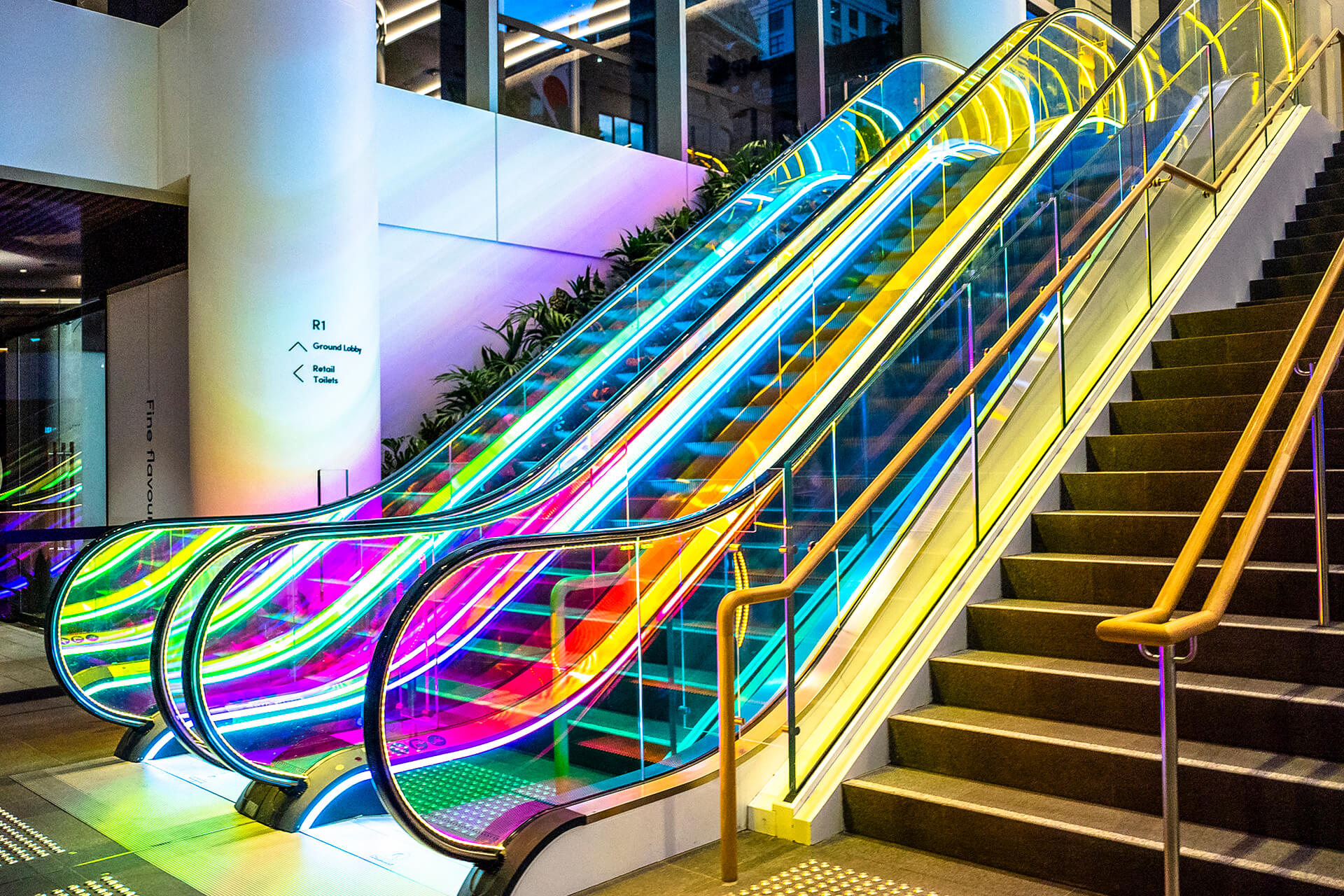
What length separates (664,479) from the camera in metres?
6.26

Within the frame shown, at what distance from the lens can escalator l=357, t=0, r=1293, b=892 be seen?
10.3 feet

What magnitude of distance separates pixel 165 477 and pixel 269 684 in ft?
15.6

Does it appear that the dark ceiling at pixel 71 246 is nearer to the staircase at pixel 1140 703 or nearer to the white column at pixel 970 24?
the staircase at pixel 1140 703

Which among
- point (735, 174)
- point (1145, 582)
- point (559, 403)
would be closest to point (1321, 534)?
point (1145, 582)

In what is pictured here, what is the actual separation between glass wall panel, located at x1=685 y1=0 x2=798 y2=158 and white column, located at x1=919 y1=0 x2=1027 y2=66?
72.2 inches

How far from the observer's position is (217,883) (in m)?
3.48

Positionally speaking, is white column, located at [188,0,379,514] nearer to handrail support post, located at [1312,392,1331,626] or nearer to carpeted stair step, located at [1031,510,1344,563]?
carpeted stair step, located at [1031,510,1344,563]

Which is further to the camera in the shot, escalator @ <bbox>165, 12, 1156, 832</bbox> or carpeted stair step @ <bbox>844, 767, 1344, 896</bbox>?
escalator @ <bbox>165, 12, 1156, 832</bbox>

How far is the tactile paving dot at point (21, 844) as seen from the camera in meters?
3.73

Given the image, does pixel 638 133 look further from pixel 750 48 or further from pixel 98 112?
Result: pixel 98 112

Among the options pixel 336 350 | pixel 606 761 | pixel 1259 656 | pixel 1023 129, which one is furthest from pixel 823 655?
pixel 1023 129

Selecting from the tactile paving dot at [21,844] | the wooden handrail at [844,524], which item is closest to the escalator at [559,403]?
the tactile paving dot at [21,844]

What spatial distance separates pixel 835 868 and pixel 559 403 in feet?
15.3

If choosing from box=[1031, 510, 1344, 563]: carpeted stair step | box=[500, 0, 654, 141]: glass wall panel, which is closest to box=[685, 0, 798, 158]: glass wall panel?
box=[500, 0, 654, 141]: glass wall panel
